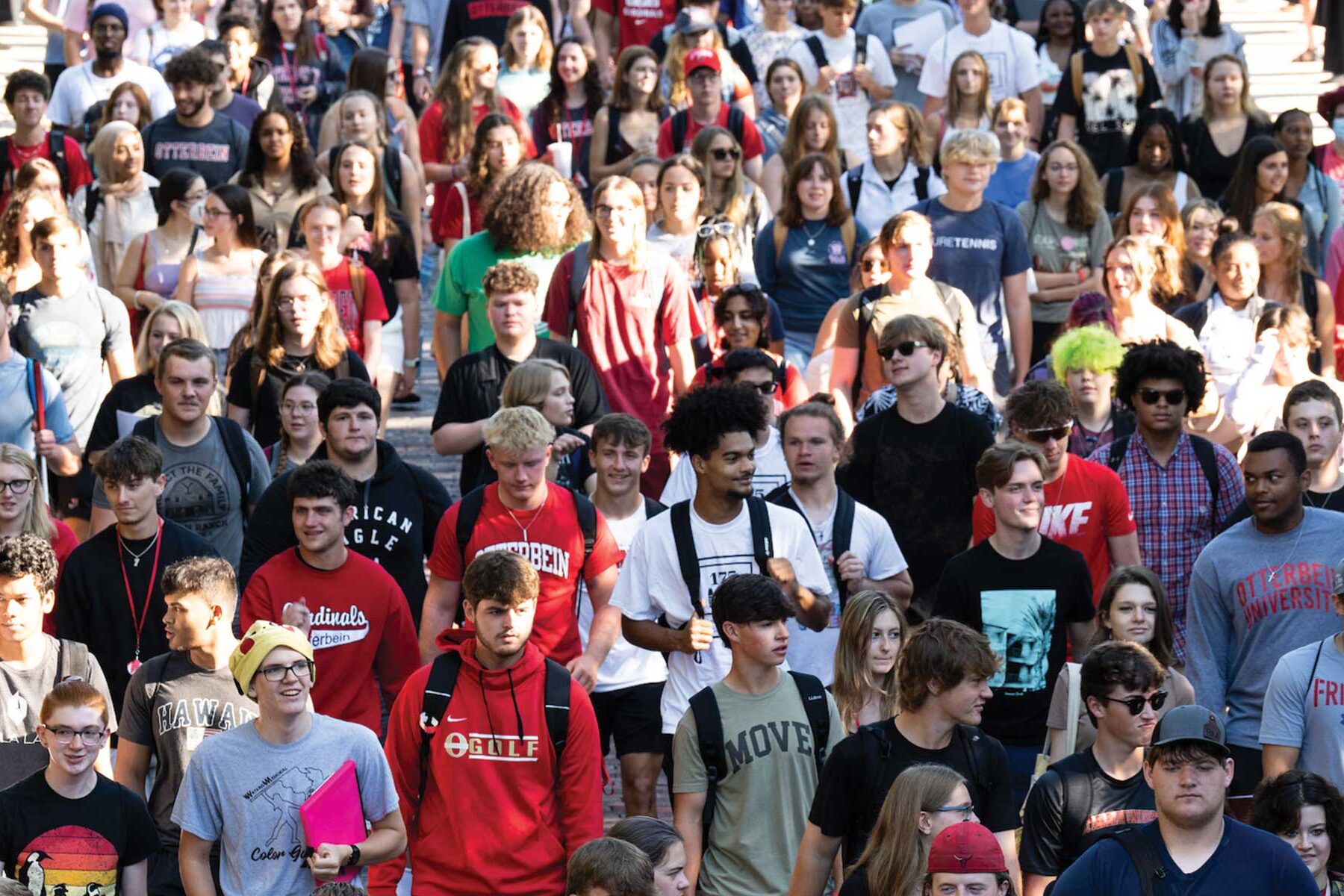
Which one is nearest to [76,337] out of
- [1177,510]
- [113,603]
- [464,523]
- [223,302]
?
[223,302]

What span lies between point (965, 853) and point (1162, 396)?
375 centimetres

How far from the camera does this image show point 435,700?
732 centimetres

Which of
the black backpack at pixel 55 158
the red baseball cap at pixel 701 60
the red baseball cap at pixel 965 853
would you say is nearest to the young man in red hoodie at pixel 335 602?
the red baseball cap at pixel 965 853

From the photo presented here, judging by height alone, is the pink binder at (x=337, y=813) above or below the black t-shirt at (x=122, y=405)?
below

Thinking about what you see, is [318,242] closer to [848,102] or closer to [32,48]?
[848,102]

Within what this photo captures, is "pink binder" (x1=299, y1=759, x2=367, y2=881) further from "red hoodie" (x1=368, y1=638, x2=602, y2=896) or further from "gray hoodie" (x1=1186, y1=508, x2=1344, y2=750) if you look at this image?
"gray hoodie" (x1=1186, y1=508, x2=1344, y2=750)

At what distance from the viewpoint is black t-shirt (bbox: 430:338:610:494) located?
10.0 meters

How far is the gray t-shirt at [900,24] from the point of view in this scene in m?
16.0

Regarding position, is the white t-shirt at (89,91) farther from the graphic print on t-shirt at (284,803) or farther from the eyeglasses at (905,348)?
the graphic print on t-shirt at (284,803)

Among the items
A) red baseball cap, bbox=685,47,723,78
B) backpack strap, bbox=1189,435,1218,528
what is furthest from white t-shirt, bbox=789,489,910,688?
red baseball cap, bbox=685,47,723,78

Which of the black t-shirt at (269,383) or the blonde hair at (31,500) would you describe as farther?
the black t-shirt at (269,383)

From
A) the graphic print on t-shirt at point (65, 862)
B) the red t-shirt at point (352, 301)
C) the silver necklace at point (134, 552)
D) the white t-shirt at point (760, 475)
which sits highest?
the red t-shirt at point (352, 301)

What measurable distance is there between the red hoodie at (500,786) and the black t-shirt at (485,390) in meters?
2.73

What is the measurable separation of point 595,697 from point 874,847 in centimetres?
283
